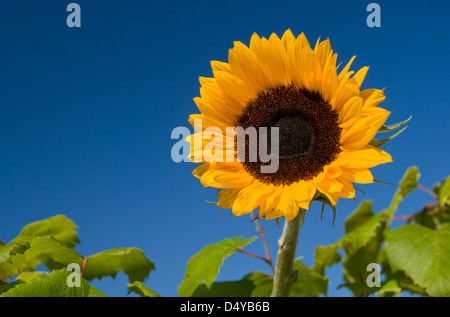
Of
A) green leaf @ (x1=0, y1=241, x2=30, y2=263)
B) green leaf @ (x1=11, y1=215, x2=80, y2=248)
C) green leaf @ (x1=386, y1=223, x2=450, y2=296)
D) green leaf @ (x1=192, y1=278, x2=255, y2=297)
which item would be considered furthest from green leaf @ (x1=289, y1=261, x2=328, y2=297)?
green leaf @ (x1=0, y1=241, x2=30, y2=263)

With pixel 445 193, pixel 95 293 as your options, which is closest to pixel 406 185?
pixel 445 193

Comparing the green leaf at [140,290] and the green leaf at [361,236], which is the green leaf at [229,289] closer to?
the green leaf at [140,290]

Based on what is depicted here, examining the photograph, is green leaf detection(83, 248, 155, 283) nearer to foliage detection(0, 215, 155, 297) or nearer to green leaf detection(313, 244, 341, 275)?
foliage detection(0, 215, 155, 297)

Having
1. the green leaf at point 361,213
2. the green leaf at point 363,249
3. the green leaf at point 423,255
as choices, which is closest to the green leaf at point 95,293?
the green leaf at point 423,255

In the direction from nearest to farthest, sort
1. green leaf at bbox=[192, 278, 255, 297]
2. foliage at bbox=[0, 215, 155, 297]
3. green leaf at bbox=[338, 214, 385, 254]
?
foliage at bbox=[0, 215, 155, 297] → green leaf at bbox=[192, 278, 255, 297] → green leaf at bbox=[338, 214, 385, 254]

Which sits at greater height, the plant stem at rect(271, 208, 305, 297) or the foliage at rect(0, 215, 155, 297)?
the foliage at rect(0, 215, 155, 297)

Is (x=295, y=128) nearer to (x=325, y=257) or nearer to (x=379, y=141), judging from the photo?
(x=379, y=141)
